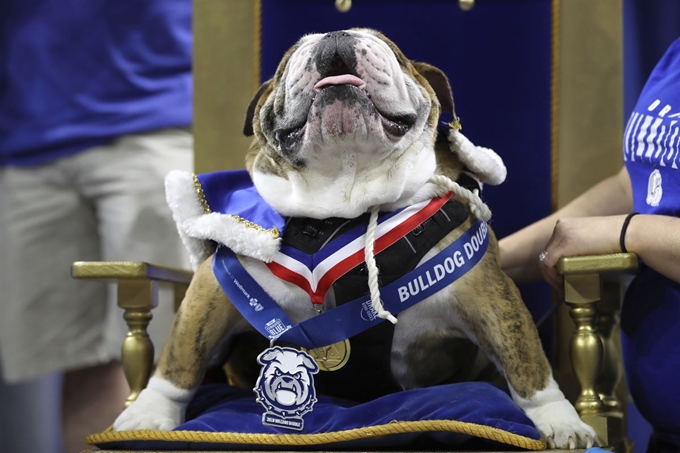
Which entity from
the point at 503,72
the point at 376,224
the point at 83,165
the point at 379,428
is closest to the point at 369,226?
the point at 376,224

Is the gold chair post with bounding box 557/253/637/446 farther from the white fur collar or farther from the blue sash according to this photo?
the white fur collar

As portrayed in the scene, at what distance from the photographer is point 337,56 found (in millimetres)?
1102

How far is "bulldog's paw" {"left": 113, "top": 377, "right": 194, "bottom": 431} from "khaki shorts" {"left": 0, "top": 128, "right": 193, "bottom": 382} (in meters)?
0.65

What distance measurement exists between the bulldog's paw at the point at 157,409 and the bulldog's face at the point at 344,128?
0.28 metres

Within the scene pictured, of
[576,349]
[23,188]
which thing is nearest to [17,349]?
[23,188]

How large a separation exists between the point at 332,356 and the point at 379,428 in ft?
0.43

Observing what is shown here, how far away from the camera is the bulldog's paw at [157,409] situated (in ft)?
3.67

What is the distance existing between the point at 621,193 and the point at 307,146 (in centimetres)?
63

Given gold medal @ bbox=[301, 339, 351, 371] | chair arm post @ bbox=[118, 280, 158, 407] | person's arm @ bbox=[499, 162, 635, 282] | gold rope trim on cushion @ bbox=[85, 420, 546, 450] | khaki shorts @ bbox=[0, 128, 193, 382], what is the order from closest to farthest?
gold rope trim on cushion @ bbox=[85, 420, 546, 450]
gold medal @ bbox=[301, 339, 351, 371]
chair arm post @ bbox=[118, 280, 158, 407]
person's arm @ bbox=[499, 162, 635, 282]
khaki shorts @ bbox=[0, 128, 193, 382]

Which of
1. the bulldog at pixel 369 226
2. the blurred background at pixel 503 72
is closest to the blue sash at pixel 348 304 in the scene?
the bulldog at pixel 369 226

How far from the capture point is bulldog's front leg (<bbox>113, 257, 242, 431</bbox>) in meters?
1.15

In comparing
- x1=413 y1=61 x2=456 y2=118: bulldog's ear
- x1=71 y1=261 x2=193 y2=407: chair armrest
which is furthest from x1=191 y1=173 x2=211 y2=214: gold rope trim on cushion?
x1=413 y1=61 x2=456 y2=118: bulldog's ear

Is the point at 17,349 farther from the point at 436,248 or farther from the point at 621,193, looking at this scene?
the point at 621,193

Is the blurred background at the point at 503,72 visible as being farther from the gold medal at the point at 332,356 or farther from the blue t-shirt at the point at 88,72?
the gold medal at the point at 332,356
